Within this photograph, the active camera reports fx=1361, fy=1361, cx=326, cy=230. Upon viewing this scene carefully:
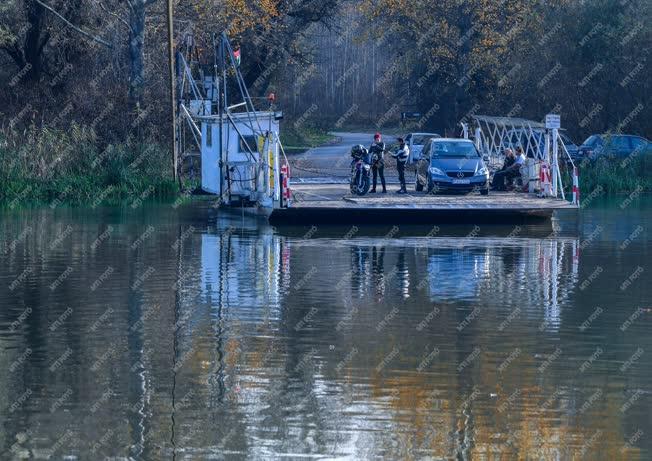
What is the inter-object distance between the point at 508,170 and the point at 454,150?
2.14m

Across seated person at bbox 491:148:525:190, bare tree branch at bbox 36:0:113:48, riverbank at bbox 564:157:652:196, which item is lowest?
riverbank at bbox 564:157:652:196

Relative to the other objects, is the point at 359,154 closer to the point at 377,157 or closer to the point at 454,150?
the point at 377,157

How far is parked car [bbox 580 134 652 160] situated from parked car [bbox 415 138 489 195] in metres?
13.5

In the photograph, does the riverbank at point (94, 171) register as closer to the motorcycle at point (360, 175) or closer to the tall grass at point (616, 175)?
the tall grass at point (616, 175)

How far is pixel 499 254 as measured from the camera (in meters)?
26.8

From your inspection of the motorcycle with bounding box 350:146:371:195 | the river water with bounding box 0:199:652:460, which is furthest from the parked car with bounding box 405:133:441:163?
the river water with bounding box 0:199:652:460

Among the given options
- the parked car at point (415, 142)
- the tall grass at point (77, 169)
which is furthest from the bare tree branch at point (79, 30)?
the parked car at point (415, 142)

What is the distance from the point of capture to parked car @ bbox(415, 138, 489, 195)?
36.6 m

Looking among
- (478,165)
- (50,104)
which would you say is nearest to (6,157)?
(50,104)

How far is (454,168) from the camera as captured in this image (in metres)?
36.8

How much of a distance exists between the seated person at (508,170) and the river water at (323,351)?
427 inches

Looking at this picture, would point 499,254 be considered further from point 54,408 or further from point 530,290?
point 54,408

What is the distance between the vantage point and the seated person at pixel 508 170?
38.8m

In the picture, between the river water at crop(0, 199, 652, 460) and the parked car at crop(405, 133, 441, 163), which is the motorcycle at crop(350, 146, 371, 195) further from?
the parked car at crop(405, 133, 441, 163)
